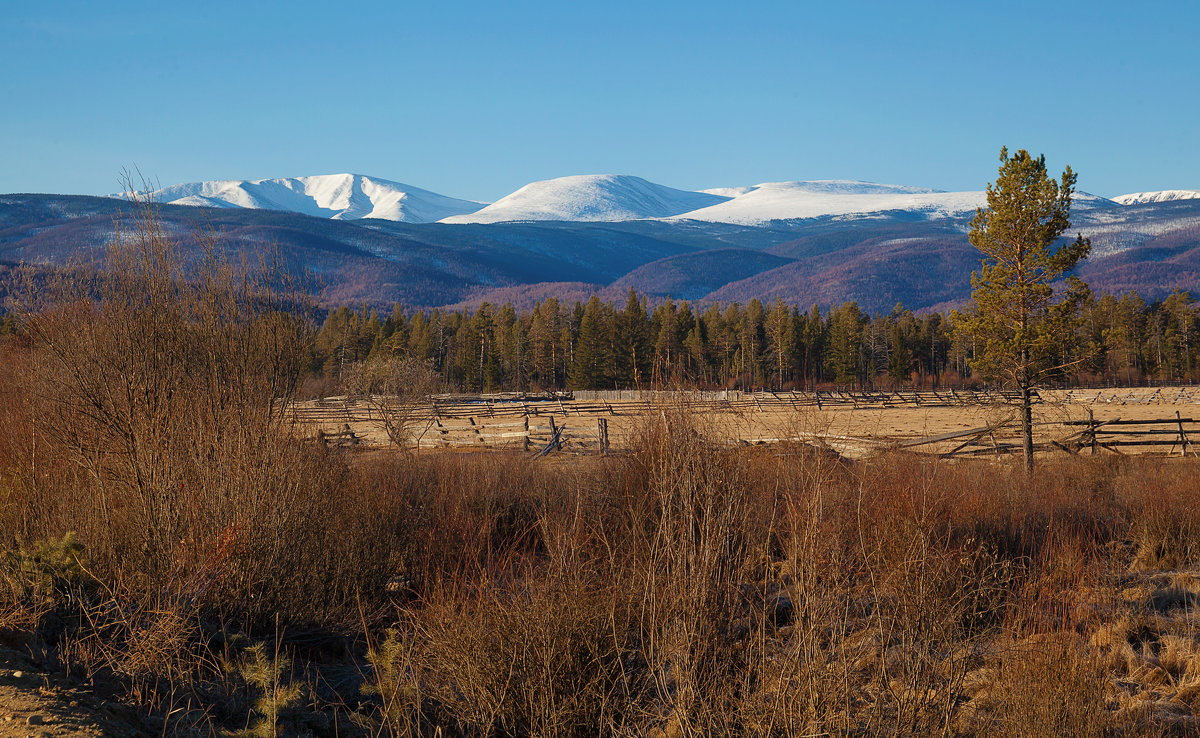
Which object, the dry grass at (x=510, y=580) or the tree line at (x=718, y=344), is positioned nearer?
the dry grass at (x=510, y=580)

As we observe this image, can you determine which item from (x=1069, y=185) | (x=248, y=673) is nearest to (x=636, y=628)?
(x=248, y=673)

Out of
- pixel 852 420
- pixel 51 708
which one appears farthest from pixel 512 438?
pixel 51 708

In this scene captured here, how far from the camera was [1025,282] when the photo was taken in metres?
14.2

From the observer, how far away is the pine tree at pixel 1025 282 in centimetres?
1396

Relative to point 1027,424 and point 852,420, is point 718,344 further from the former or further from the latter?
point 1027,424

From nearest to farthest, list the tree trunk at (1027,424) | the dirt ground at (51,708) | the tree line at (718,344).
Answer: the dirt ground at (51,708) → the tree trunk at (1027,424) → the tree line at (718,344)

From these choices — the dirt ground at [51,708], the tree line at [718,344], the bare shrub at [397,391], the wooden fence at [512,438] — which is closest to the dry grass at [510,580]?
the dirt ground at [51,708]

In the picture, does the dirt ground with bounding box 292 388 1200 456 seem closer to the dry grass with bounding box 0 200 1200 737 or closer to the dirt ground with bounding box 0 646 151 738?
the dry grass with bounding box 0 200 1200 737

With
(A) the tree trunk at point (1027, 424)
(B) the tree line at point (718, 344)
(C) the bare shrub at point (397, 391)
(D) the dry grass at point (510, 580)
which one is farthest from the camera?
(B) the tree line at point (718, 344)

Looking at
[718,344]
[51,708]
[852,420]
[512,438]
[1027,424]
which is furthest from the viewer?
[718,344]

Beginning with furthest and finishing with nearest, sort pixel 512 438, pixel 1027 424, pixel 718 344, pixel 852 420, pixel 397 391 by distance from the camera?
pixel 718 344 → pixel 852 420 → pixel 512 438 → pixel 397 391 → pixel 1027 424

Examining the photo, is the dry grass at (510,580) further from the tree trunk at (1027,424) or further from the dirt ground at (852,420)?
the tree trunk at (1027,424)

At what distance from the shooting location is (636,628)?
5086mm

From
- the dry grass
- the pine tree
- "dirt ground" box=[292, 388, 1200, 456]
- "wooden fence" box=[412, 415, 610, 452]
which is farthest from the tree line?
the dry grass
